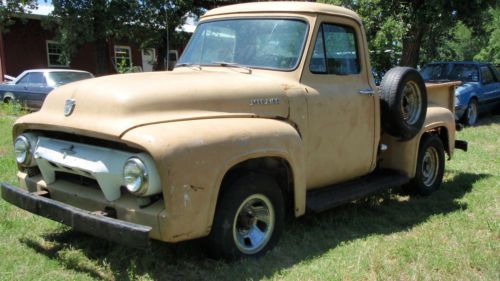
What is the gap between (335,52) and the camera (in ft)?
16.3

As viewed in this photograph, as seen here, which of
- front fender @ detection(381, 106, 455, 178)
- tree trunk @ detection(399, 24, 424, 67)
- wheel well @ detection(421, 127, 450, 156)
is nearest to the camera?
front fender @ detection(381, 106, 455, 178)

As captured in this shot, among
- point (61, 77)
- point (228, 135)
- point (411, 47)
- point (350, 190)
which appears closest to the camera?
point (228, 135)

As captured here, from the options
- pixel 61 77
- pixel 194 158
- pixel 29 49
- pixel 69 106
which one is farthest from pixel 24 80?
pixel 194 158

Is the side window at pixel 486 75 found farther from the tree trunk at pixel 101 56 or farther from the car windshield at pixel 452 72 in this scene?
the tree trunk at pixel 101 56

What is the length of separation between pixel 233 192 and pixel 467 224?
2600 mm

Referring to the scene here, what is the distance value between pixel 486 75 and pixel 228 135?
495 inches

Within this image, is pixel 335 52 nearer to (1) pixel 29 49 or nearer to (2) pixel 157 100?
(2) pixel 157 100

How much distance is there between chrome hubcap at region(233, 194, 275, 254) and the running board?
0.51m

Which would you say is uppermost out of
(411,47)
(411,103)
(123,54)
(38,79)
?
(411,47)

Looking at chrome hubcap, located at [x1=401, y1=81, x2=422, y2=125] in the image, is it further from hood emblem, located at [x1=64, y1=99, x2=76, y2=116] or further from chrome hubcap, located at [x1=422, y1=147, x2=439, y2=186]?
hood emblem, located at [x1=64, y1=99, x2=76, y2=116]

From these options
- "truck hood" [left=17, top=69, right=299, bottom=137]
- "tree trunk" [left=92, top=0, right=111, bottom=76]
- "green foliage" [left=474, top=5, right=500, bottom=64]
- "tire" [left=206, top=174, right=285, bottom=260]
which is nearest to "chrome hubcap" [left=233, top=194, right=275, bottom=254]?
"tire" [left=206, top=174, right=285, bottom=260]

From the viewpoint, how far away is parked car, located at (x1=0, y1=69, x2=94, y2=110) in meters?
14.0

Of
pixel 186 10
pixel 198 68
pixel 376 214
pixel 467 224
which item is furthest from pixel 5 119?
pixel 186 10

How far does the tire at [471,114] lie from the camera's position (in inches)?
523
